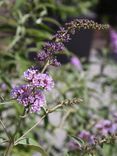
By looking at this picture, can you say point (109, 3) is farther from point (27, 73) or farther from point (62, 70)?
point (27, 73)

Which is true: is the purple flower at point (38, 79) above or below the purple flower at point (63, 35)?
below

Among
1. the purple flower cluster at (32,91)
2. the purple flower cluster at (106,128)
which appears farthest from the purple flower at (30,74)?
the purple flower cluster at (106,128)

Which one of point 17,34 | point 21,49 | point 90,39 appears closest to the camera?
point 17,34

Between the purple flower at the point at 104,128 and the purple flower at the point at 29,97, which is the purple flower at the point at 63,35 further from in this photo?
the purple flower at the point at 104,128

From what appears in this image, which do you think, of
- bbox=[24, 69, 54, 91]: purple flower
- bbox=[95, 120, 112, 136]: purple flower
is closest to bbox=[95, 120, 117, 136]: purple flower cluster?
bbox=[95, 120, 112, 136]: purple flower

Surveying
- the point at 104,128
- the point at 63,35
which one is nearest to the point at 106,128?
the point at 104,128

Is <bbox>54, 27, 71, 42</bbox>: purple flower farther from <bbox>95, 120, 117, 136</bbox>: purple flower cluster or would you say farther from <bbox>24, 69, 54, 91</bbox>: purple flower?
<bbox>95, 120, 117, 136</bbox>: purple flower cluster

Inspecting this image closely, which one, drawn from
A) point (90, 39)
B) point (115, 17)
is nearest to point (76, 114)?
point (90, 39)
